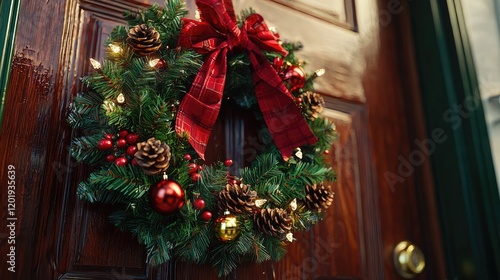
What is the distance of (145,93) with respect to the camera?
0.82 m

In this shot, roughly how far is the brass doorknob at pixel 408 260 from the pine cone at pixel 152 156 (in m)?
0.69

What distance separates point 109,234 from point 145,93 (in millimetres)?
243

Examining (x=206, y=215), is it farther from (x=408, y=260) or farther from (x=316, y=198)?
(x=408, y=260)

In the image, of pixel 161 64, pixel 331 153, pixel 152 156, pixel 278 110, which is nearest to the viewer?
pixel 152 156

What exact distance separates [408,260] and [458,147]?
0.29 meters

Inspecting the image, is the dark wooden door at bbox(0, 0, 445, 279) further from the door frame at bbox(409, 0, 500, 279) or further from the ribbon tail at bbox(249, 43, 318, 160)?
the ribbon tail at bbox(249, 43, 318, 160)

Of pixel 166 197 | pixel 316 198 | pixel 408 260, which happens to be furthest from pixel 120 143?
pixel 408 260

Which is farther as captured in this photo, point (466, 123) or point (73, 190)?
point (466, 123)

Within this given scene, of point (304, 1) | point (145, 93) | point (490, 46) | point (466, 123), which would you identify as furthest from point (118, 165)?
point (490, 46)

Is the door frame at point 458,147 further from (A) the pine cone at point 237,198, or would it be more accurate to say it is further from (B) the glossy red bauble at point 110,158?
(B) the glossy red bauble at point 110,158

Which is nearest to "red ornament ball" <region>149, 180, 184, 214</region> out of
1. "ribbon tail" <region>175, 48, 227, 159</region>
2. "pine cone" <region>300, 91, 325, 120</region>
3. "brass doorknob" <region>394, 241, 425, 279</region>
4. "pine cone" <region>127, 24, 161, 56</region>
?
"ribbon tail" <region>175, 48, 227, 159</region>

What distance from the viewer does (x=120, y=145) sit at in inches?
31.7

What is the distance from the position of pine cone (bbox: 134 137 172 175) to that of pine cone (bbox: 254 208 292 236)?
190 mm

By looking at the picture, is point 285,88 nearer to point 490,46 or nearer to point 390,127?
point 390,127
